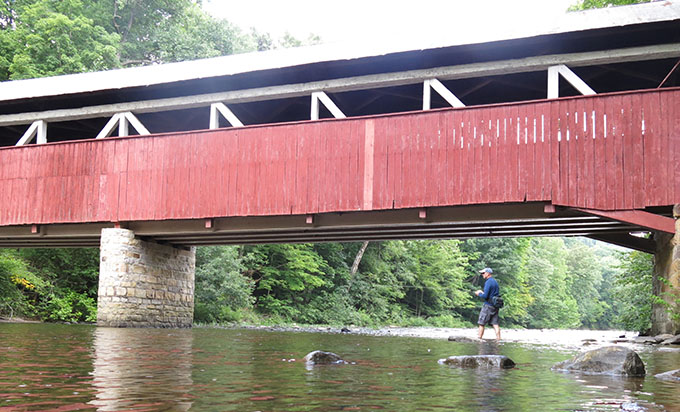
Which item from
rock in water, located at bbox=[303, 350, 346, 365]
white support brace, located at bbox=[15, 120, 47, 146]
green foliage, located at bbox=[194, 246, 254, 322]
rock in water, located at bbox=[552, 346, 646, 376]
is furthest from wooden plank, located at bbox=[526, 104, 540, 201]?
green foliage, located at bbox=[194, 246, 254, 322]

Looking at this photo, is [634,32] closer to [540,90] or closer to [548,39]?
[548,39]

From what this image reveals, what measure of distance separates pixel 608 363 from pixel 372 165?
8.38m

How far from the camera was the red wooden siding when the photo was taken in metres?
11.8

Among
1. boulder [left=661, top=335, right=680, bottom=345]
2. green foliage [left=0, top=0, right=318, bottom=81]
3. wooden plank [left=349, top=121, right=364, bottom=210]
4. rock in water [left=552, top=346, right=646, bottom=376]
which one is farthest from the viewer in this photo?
green foliage [left=0, top=0, right=318, bottom=81]

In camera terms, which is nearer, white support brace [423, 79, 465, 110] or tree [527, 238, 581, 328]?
white support brace [423, 79, 465, 110]

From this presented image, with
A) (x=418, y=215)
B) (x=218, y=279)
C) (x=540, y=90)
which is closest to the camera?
(x=418, y=215)

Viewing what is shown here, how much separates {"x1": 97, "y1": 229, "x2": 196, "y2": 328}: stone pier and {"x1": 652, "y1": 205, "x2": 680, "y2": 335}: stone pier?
37.1ft

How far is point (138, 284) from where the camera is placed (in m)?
16.1

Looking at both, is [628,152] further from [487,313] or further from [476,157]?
[487,313]

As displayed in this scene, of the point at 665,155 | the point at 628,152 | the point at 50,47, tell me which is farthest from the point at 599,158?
the point at 50,47

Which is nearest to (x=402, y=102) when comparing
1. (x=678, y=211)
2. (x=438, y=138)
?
(x=438, y=138)

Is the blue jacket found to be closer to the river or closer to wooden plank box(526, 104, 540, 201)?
wooden plank box(526, 104, 540, 201)

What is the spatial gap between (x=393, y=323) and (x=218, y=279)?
13238mm

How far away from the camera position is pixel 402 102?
1599 centimetres
